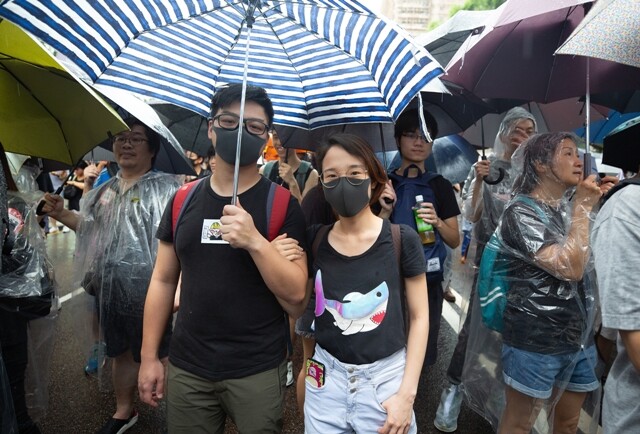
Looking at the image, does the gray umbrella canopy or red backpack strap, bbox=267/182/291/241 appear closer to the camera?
red backpack strap, bbox=267/182/291/241

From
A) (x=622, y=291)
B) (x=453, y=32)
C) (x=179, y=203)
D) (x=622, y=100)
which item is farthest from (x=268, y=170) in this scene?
(x=622, y=291)

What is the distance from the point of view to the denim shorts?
2.29m

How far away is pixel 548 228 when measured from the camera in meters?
2.26

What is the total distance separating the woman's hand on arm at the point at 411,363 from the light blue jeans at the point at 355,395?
4 centimetres

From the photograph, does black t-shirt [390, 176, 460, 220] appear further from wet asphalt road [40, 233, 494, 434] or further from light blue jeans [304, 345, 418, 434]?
light blue jeans [304, 345, 418, 434]

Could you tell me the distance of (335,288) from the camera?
1.79 m

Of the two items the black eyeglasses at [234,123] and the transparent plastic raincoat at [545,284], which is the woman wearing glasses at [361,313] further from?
the transparent plastic raincoat at [545,284]

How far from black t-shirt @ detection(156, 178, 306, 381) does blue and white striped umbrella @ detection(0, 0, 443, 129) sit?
47 centimetres

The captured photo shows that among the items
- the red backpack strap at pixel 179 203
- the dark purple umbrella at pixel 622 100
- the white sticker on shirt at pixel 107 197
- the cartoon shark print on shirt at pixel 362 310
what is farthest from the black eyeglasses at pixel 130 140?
the dark purple umbrella at pixel 622 100

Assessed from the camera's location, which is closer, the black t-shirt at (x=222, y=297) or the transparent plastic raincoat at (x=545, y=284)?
the black t-shirt at (x=222, y=297)

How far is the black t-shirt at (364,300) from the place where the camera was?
1.74m

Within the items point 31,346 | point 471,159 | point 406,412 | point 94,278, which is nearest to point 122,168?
point 94,278

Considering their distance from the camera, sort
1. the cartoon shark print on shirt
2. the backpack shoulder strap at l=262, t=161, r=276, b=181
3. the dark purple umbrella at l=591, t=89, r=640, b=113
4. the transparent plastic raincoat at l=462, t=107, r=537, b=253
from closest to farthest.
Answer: the cartoon shark print on shirt → the transparent plastic raincoat at l=462, t=107, r=537, b=253 → the dark purple umbrella at l=591, t=89, r=640, b=113 → the backpack shoulder strap at l=262, t=161, r=276, b=181

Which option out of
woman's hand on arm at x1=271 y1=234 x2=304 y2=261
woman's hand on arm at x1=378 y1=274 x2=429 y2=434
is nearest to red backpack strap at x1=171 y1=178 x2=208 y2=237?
woman's hand on arm at x1=271 y1=234 x2=304 y2=261
